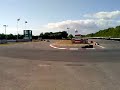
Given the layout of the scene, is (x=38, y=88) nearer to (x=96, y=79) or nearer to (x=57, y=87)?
(x=57, y=87)

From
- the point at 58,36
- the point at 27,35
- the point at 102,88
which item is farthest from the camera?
the point at 58,36

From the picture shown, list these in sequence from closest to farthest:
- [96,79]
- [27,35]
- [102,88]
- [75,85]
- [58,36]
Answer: [102,88], [75,85], [96,79], [27,35], [58,36]

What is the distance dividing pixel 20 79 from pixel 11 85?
4.70 feet

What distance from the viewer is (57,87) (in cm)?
932

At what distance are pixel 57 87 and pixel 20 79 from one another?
2242 millimetres

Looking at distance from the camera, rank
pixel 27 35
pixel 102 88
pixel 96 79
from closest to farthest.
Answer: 1. pixel 102 88
2. pixel 96 79
3. pixel 27 35

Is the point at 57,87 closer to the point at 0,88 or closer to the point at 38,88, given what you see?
the point at 38,88

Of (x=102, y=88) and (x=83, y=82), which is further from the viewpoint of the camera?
(x=83, y=82)

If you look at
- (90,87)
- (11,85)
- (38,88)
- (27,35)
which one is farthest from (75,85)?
(27,35)

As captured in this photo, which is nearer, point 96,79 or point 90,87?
point 90,87

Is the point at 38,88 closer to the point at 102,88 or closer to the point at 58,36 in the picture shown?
the point at 102,88

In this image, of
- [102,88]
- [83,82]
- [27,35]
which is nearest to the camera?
[102,88]

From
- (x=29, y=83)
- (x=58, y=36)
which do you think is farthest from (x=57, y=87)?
(x=58, y=36)

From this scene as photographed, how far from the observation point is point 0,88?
29.9 ft
